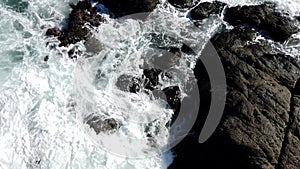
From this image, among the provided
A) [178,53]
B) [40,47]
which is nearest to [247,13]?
[178,53]

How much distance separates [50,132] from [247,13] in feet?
33.3

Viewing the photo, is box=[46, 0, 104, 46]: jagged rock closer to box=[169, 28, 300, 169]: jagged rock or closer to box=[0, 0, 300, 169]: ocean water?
box=[0, 0, 300, 169]: ocean water

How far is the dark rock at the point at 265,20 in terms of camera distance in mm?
18453

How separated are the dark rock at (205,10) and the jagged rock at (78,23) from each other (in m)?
4.31

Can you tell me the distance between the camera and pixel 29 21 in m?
18.8

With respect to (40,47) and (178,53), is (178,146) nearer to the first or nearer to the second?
(178,53)

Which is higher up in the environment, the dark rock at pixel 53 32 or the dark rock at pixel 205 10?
the dark rock at pixel 205 10

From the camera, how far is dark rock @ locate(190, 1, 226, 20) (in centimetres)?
1930

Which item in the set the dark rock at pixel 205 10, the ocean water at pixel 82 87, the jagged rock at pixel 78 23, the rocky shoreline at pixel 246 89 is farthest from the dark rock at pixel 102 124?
the dark rock at pixel 205 10

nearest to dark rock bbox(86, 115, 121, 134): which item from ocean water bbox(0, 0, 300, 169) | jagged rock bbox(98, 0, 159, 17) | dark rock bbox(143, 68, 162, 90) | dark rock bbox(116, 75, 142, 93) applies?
ocean water bbox(0, 0, 300, 169)

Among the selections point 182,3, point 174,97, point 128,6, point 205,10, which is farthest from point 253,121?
point 128,6

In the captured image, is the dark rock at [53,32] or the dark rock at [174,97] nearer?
the dark rock at [174,97]

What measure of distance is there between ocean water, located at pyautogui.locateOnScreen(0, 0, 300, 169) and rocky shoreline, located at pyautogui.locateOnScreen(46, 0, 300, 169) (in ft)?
1.62

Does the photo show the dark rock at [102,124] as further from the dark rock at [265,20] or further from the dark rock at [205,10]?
the dark rock at [265,20]
